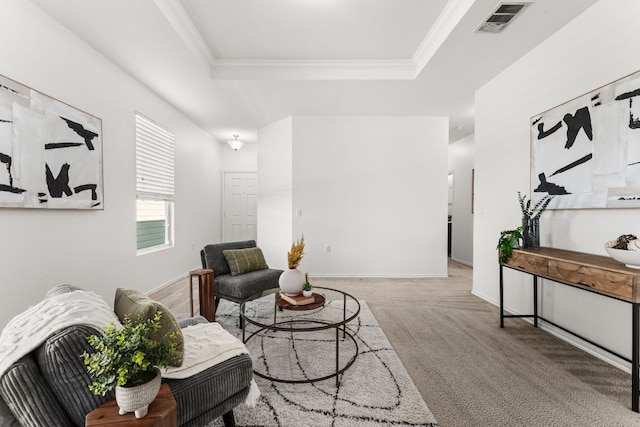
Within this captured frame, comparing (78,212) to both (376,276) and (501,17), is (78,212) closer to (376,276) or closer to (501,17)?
(376,276)

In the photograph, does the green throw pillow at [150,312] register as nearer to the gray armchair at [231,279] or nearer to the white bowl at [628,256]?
the gray armchair at [231,279]

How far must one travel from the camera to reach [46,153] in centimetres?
233

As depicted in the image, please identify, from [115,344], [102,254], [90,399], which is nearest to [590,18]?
[115,344]

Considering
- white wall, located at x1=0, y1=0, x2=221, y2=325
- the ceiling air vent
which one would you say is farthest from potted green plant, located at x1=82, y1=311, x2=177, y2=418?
the ceiling air vent

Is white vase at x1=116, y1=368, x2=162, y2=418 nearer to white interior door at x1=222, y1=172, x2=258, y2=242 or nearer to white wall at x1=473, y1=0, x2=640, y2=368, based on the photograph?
white wall at x1=473, y1=0, x2=640, y2=368

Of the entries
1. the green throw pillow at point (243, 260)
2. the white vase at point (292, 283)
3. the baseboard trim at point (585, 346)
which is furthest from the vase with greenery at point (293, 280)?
the baseboard trim at point (585, 346)

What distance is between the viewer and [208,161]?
19.7 ft

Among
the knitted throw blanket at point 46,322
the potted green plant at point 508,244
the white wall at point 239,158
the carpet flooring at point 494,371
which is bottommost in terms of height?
the carpet flooring at point 494,371

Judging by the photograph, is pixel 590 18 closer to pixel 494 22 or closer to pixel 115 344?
pixel 494 22

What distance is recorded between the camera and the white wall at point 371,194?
4.73 metres

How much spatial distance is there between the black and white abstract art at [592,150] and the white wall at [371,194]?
6.59 feet

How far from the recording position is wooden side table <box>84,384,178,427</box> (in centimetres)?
87

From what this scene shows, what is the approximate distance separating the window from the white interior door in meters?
2.17

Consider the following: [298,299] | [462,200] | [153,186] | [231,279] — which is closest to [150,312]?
[298,299]
